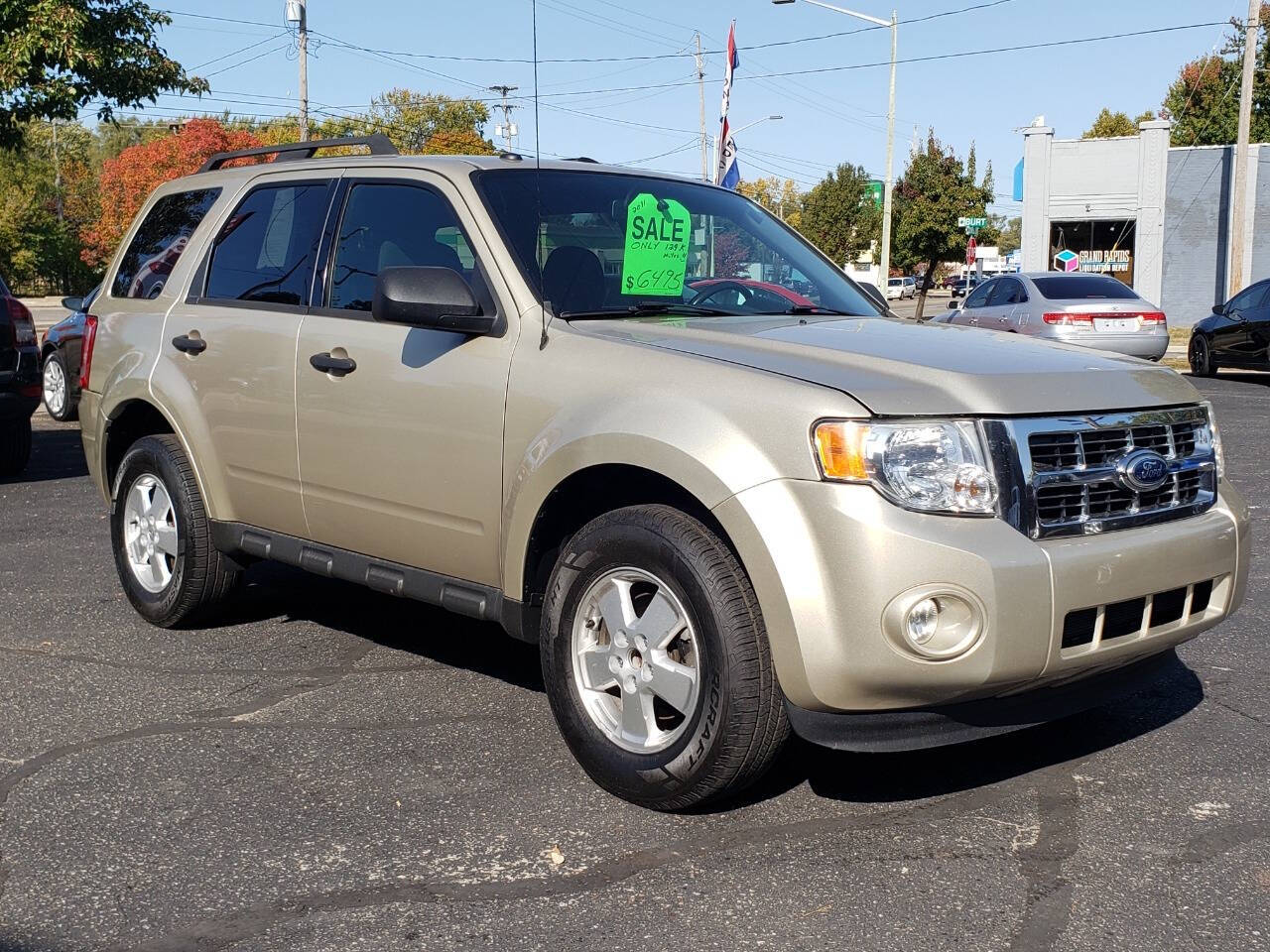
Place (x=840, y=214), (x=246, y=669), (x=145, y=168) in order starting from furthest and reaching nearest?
1. (x=840, y=214)
2. (x=145, y=168)
3. (x=246, y=669)

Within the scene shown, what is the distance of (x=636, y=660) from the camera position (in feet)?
12.8

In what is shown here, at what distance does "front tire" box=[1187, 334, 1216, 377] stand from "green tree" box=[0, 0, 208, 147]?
14448 mm

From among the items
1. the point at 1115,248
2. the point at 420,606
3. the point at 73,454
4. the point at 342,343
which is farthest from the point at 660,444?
the point at 1115,248

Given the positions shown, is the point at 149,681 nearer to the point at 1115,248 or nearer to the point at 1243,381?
the point at 1243,381

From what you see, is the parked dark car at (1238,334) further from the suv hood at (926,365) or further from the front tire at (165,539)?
the front tire at (165,539)

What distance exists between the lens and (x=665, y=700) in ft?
12.4

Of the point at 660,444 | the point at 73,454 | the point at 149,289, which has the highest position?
the point at 149,289

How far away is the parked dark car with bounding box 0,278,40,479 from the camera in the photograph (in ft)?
32.4

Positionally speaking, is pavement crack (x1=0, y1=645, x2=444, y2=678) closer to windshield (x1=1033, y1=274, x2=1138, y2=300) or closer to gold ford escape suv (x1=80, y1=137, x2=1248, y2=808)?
gold ford escape suv (x1=80, y1=137, x2=1248, y2=808)

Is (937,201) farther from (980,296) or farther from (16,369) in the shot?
(16,369)

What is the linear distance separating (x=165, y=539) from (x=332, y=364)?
1.56m

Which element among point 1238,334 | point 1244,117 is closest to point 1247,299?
point 1238,334

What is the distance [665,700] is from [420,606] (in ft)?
9.29

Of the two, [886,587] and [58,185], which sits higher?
[58,185]
